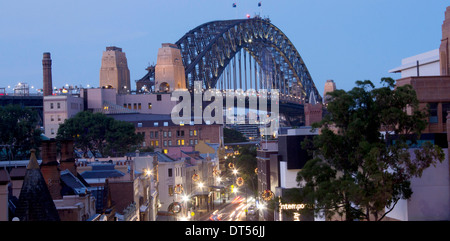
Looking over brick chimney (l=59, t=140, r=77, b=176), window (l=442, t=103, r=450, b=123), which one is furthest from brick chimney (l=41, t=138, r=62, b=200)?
window (l=442, t=103, r=450, b=123)

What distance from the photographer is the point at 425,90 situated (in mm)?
35438

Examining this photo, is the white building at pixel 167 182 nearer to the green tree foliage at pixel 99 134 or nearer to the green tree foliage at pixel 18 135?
the green tree foliage at pixel 18 135

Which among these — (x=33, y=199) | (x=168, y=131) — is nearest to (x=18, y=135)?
(x=168, y=131)

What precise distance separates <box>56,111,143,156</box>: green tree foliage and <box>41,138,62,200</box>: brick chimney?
232 ft

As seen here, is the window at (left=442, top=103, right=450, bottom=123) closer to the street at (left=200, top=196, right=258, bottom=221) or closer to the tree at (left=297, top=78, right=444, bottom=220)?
the tree at (left=297, top=78, right=444, bottom=220)

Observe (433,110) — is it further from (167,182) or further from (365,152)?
(167,182)

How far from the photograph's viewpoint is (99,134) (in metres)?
106

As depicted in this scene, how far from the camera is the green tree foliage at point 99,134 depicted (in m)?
104

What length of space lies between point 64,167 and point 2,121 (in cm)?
5653

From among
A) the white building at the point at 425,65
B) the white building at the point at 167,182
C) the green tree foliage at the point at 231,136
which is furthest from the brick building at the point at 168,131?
the white building at the point at 425,65

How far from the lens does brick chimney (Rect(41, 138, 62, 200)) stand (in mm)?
30625

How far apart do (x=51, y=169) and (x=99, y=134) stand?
76041mm

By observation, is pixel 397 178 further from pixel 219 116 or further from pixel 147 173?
pixel 219 116
